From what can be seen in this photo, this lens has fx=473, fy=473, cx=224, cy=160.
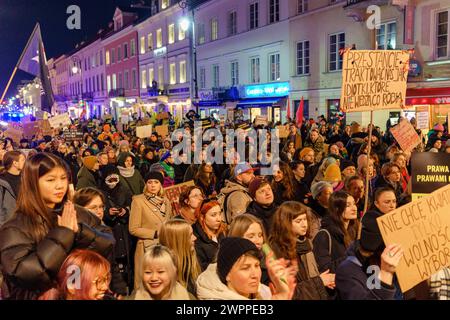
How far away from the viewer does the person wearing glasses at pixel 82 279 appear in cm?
260

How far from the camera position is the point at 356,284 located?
9.77 ft

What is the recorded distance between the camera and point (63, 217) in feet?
8.32

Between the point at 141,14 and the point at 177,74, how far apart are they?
47.7 feet

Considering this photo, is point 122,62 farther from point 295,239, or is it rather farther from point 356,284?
point 356,284

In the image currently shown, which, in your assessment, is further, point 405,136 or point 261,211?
point 405,136

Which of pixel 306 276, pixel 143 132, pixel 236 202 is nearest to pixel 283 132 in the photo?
pixel 143 132

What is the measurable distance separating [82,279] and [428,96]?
1670 centimetres

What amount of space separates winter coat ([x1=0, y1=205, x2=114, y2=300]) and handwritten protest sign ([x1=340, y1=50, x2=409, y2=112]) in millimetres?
4145

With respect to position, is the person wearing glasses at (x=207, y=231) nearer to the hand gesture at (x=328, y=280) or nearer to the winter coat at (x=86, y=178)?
the hand gesture at (x=328, y=280)

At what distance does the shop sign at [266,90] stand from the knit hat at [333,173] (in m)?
18.8

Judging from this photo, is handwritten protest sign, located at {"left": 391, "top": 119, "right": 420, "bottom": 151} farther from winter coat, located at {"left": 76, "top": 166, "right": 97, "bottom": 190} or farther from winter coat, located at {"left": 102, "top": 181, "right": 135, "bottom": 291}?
winter coat, located at {"left": 76, "top": 166, "right": 97, "bottom": 190}

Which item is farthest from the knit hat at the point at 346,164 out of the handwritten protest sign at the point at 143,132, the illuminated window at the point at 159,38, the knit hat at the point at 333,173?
the illuminated window at the point at 159,38

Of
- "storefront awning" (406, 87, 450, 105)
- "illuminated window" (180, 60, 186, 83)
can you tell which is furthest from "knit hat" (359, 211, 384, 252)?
"illuminated window" (180, 60, 186, 83)

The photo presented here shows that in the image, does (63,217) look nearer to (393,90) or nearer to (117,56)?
(393,90)
